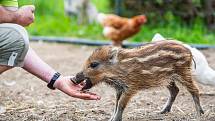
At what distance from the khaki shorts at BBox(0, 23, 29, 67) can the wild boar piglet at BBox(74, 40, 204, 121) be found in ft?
1.61

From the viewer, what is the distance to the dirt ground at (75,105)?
4.95 metres

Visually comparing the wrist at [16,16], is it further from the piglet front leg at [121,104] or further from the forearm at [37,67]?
the piglet front leg at [121,104]

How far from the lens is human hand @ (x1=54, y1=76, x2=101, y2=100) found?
4.47 meters

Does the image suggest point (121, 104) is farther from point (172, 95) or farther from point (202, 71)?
point (202, 71)

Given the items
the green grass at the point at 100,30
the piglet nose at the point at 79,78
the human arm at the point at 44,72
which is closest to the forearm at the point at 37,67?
the human arm at the point at 44,72

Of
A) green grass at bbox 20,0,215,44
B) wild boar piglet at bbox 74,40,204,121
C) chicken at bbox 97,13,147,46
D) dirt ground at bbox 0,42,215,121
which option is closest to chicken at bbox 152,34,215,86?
dirt ground at bbox 0,42,215,121

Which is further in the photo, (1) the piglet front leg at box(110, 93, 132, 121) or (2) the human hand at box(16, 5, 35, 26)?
(1) the piglet front leg at box(110, 93, 132, 121)

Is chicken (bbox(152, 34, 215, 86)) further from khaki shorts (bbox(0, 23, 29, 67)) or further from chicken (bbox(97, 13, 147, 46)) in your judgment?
chicken (bbox(97, 13, 147, 46))

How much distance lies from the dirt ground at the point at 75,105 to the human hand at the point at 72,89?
1.32 feet

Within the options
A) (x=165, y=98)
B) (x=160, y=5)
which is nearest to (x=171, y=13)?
(x=160, y=5)

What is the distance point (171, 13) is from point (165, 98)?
467 centimetres

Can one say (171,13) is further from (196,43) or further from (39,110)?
(39,110)

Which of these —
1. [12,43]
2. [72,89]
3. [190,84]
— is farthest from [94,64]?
[190,84]

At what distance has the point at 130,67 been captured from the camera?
4543 millimetres
